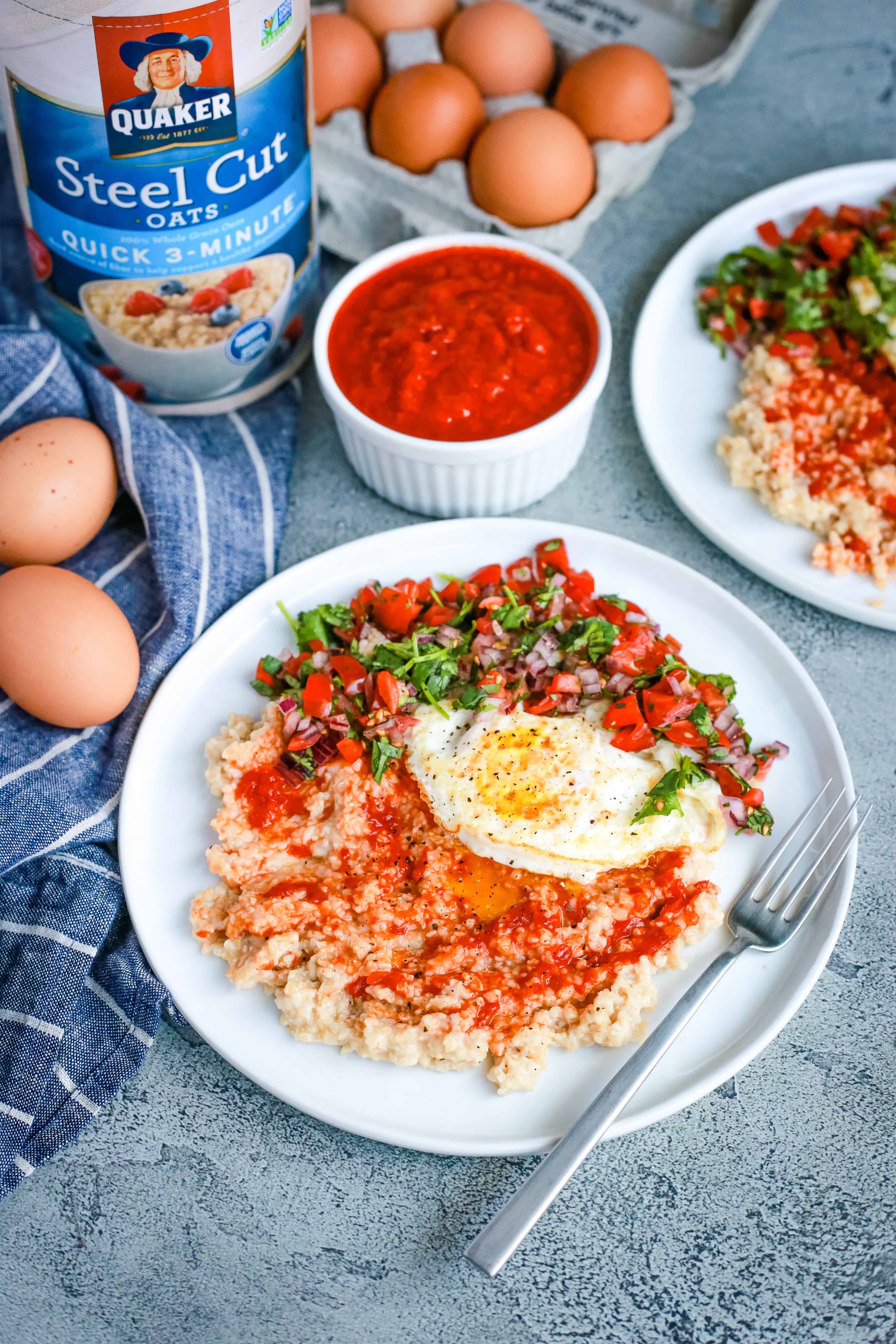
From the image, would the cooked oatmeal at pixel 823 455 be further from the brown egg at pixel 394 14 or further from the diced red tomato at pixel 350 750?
the brown egg at pixel 394 14

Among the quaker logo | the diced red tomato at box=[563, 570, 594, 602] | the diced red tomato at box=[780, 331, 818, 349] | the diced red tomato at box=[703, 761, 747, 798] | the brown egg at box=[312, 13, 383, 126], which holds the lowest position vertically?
the diced red tomato at box=[703, 761, 747, 798]

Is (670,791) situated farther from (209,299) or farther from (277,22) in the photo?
(277,22)

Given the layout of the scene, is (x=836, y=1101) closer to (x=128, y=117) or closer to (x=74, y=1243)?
(x=74, y=1243)

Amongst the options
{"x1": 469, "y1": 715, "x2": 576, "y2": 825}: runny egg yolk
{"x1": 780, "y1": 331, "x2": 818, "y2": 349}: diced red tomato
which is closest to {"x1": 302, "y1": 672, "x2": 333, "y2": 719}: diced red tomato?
{"x1": 469, "y1": 715, "x2": 576, "y2": 825}: runny egg yolk

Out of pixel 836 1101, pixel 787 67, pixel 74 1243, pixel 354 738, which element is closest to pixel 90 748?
pixel 354 738

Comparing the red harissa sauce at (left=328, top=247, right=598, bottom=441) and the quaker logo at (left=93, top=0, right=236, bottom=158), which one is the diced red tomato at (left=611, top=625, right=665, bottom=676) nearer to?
the red harissa sauce at (left=328, top=247, right=598, bottom=441)

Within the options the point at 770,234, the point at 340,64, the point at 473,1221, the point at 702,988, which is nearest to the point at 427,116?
the point at 340,64
